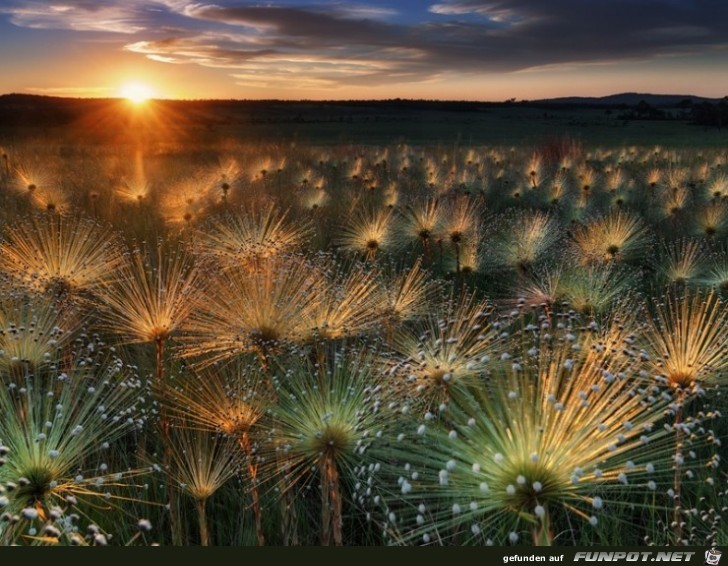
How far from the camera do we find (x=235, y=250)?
6.49 meters

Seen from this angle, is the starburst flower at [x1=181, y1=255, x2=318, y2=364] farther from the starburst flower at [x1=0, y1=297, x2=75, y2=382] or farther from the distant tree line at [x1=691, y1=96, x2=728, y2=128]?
the distant tree line at [x1=691, y1=96, x2=728, y2=128]

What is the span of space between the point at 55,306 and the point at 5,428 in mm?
2221

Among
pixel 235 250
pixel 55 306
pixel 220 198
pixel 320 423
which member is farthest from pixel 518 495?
pixel 220 198

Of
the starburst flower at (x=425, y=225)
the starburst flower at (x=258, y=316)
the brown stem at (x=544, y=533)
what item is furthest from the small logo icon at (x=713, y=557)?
the starburst flower at (x=425, y=225)

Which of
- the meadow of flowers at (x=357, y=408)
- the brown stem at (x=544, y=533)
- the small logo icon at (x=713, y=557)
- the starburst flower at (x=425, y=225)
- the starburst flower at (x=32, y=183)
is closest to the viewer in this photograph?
the brown stem at (x=544, y=533)

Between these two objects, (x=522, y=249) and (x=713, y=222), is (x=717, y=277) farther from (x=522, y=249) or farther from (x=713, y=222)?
(x=713, y=222)

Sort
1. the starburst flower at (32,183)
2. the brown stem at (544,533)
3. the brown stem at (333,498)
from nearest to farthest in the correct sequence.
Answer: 1. the brown stem at (544,533)
2. the brown stem at (333,498)
3. the starburst flower at (32,183)

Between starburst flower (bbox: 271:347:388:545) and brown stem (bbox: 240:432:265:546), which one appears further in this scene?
brown stem (bbox: 240:432:265:546)

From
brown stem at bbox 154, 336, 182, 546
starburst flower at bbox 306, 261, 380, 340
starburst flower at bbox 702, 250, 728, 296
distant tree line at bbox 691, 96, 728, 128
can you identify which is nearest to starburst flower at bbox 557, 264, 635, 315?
starburst flower at bbox 702, 250, 728, 296

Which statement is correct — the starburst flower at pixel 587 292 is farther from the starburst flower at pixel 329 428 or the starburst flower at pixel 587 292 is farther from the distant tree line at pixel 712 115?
the distant tree line at pixel 712 115

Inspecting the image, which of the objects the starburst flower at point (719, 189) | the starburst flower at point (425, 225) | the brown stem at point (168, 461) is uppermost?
the starburst flower at point (719, 189)

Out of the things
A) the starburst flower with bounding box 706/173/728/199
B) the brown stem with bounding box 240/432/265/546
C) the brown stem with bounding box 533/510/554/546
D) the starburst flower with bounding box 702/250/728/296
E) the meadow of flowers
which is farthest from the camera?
the starburst flower with bounding box 706/173/728/199

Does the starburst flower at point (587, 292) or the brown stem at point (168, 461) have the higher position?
the starburst flower at point (587, 292)

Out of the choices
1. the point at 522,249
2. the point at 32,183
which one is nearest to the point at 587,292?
the point at 522,249
